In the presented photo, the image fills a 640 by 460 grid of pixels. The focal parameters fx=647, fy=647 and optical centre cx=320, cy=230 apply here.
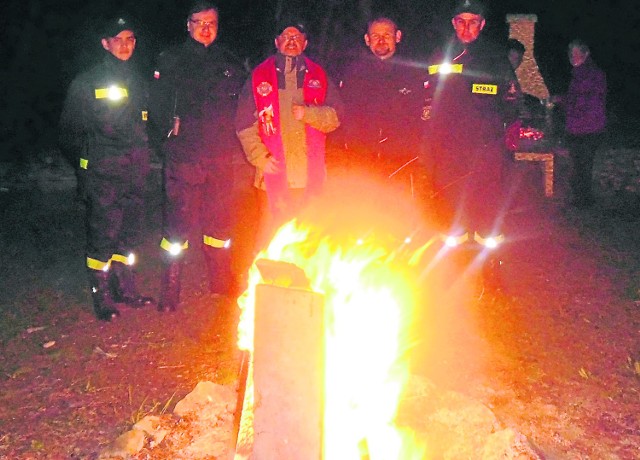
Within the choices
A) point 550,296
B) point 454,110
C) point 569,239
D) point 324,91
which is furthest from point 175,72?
point 569,239

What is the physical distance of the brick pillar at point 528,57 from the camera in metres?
10.7

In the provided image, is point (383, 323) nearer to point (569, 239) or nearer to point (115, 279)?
point (115, 279)

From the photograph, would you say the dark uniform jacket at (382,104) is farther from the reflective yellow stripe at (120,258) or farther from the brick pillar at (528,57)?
the brick pillar at (528,57)

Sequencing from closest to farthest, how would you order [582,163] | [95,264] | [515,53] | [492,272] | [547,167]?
[95,264], [492,272], [515,53], [582,163], [547,167]

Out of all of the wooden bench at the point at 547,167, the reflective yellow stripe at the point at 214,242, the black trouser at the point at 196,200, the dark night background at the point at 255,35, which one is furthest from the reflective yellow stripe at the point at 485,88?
the dark night background at the point at 255,35

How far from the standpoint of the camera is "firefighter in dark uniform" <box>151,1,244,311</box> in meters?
5.15

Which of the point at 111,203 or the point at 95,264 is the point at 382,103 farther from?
the point at 95,264

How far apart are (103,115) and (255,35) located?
1209 centimetres

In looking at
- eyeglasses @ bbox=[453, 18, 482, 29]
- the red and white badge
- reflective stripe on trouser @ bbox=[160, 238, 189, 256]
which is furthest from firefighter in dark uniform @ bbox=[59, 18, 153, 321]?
eyeglasses @ bbox=[453, 18, 482, 29]

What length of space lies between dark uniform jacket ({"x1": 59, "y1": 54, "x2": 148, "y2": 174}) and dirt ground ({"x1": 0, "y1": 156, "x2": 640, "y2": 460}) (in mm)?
1411

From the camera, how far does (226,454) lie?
347 cm

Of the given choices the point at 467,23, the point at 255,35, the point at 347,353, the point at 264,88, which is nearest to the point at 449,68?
the point at 467,23

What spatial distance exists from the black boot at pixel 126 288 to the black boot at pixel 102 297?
0.18 metres

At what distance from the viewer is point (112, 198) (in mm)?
5188
